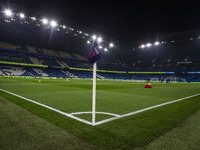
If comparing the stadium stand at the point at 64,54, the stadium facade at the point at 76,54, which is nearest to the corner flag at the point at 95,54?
the stadium facade at the point at 76,54

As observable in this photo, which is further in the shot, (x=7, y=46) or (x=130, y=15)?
(x=7, y=46)

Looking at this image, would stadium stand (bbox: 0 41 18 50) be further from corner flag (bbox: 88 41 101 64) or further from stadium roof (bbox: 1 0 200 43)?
corner flag (bbox: 88 41 101 64)

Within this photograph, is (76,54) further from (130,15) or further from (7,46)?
(130,15)

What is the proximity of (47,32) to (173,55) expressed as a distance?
188 feet

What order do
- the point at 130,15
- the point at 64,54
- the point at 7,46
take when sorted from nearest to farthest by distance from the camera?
1. the point at 130,15
2. the point at 7,46
3. the point at 64,54

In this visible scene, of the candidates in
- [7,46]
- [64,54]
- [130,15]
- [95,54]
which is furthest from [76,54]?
[95,54]

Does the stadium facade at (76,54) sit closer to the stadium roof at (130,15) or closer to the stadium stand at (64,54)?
the stadium stand at (64,54)

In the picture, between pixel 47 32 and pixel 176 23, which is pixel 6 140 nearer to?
pixel 176 23

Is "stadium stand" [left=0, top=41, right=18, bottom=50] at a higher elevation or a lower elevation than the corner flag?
higher

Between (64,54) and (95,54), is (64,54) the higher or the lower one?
the higher one

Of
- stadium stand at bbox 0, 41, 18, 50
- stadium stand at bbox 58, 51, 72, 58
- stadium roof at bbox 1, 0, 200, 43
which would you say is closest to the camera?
stadium roof at bbox 1, 0, 200, 43

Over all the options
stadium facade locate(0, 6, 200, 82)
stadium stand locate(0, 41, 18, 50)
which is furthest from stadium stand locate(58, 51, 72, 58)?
stadium stand locate(0, 41, 18, 50)

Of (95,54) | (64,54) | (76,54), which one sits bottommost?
(95,54)

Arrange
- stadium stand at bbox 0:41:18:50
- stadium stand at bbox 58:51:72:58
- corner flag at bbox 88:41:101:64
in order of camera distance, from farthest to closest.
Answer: stadium stand at bbox 58:51:72:58
stadium stand at bbox 0:41:18:50
corner flag at bbox 88:41:101:64
